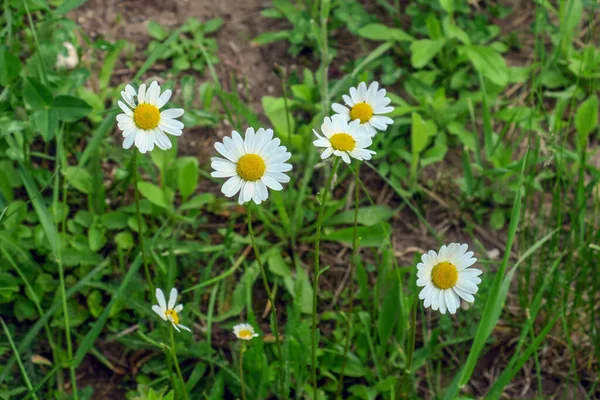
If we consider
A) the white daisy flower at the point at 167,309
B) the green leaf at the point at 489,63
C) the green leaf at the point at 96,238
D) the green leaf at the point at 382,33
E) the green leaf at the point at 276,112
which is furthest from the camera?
the green leaf at the point at 382,33

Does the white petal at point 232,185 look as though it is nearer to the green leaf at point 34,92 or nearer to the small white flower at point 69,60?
the green leaf at point 34,92

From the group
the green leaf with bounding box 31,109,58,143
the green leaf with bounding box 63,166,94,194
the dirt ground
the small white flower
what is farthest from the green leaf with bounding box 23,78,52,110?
the dirt ground

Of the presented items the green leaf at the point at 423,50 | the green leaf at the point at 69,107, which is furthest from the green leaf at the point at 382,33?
the green leaf at the point at 69,107

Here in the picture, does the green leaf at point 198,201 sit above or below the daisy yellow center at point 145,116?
above

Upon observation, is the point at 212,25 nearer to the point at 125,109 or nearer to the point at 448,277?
the point at 125,109

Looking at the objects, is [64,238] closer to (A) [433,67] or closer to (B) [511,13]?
(A) [433,67]
